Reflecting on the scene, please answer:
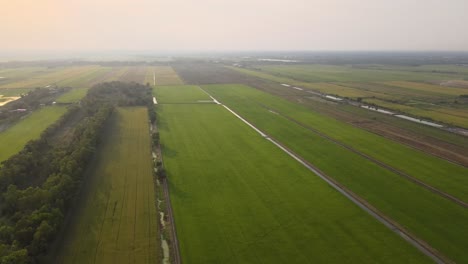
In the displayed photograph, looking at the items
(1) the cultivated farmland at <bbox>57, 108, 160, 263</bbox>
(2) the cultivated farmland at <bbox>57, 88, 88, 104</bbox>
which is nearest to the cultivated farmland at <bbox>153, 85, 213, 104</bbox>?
(2) the cultivated farmland at <bbox>57, 88, 88, 104</bbox>

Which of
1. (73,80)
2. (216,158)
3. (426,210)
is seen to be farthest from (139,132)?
(73,80)

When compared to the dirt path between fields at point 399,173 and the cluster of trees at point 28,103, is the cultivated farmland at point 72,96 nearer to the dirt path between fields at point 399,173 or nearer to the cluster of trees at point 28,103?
the cluster of trees at point 28,103

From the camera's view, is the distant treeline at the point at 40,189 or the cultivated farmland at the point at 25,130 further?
the cultivated farmland at the point at 25,130

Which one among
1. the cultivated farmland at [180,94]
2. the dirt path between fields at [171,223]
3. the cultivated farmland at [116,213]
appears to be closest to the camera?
the dirt path between fields at [171,223]

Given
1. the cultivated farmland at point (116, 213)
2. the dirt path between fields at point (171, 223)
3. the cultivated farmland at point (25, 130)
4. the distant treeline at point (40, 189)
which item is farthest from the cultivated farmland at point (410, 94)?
the cultivated farmland at point (25, 130)

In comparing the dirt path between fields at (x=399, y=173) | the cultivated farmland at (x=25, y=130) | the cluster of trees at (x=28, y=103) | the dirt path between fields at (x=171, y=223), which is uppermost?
the cluster of trees at (x=28, y=103)

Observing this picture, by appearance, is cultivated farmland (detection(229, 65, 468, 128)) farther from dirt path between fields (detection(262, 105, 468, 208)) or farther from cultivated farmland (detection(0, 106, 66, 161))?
cultivated farmland (detection(0, 106, 66, 161))

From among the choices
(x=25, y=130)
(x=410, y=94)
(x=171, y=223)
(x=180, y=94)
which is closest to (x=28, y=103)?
(x=25, y=130)
